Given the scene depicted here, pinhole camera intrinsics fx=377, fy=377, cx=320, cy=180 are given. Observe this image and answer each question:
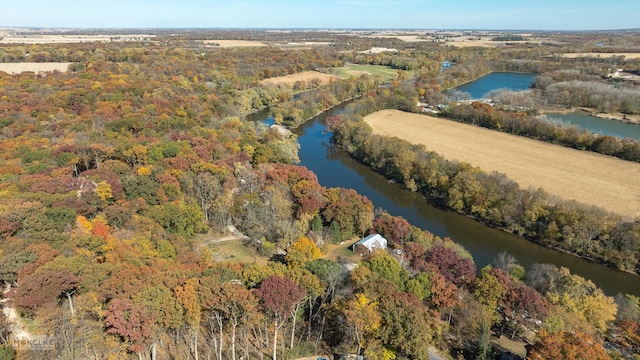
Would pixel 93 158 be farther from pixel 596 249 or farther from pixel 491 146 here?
pixel 491 146

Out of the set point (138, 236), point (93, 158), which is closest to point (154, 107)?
point (93, 158)

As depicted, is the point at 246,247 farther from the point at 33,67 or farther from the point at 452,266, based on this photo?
the point at 33,67

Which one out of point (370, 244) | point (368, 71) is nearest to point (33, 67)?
point (368, 71)

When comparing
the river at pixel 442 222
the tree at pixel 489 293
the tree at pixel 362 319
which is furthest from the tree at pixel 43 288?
the river at pixel 442 222

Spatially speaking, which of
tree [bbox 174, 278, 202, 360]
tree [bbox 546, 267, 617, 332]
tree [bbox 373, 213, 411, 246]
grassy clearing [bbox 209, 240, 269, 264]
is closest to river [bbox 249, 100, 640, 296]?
tree [bbox 373, 213, 411, 246]

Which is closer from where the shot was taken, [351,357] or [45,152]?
[351,357]
